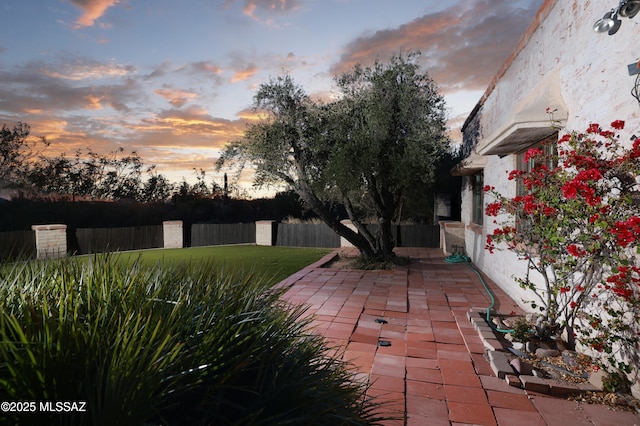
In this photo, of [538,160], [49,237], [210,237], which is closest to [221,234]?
[210,237]

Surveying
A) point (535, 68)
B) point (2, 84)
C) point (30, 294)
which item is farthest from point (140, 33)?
point (2, 84)

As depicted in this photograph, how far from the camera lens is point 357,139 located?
8.24m

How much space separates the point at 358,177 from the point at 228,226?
28.8ft

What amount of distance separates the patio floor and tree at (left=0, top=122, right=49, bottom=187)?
1791cm

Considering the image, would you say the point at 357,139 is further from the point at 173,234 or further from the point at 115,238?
the point at 115,238

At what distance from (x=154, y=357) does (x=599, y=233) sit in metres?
3.52

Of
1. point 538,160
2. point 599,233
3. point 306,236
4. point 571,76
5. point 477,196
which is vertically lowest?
point 306,236

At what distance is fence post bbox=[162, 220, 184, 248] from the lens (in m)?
14.5

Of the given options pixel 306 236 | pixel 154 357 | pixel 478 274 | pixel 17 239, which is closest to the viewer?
pixel 154 357

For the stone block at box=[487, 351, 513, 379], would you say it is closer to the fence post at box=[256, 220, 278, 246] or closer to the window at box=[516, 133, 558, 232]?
the window at box=[516, 133, 558, 232]

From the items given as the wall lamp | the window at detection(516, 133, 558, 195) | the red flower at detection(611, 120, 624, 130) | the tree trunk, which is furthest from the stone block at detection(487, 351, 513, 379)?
the tree trunk

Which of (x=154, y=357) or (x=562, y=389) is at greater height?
(x=154, y=357)

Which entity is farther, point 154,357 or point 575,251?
point 575,251

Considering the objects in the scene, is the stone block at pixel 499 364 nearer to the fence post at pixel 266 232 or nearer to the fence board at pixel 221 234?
the fence post at pixel 266 232
